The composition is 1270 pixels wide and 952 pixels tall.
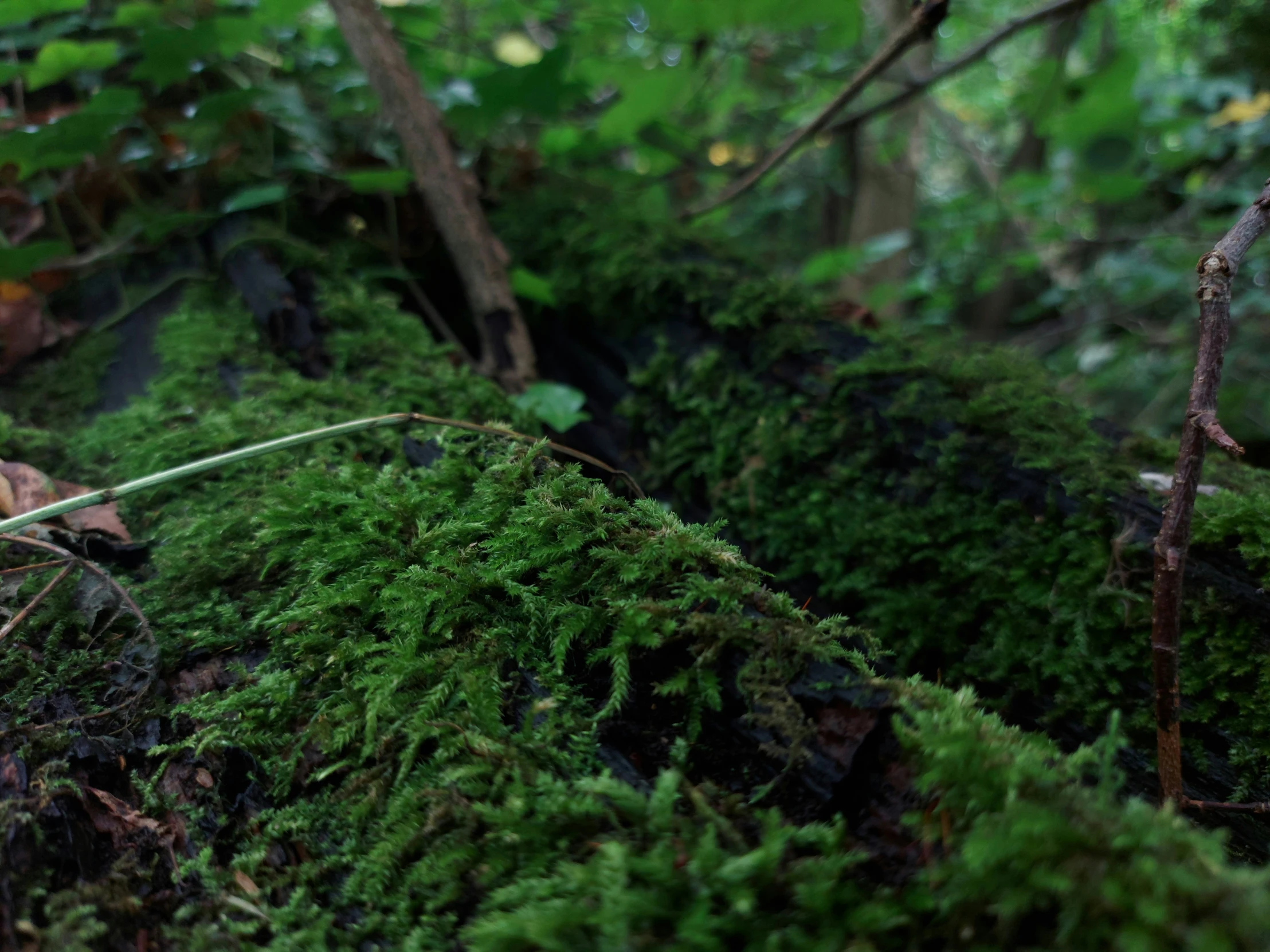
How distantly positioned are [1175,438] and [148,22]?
13.6ft

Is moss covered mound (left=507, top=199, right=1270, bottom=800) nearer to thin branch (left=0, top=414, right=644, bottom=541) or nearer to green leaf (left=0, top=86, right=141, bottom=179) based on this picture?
thin branch (left=0, top=414, right=644, bottom=541)

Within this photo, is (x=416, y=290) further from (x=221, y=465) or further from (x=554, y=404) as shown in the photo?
(x=221, y=465)

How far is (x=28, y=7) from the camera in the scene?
2.53 metres

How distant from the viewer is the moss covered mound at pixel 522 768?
0.81 m

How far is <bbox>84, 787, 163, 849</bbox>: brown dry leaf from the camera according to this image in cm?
110

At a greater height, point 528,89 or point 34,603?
point 528,89

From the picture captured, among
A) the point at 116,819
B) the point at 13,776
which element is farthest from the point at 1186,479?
the point at 13,776

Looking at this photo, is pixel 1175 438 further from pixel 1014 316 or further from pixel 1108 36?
pixel 1108 36

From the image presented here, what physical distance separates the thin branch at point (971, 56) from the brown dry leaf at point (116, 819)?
12.1 ft

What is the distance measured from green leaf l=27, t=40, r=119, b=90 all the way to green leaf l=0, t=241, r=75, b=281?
25.8 inches

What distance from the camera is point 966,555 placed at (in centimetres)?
200

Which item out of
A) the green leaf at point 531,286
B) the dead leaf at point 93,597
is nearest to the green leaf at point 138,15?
the green leaf at point 531,286

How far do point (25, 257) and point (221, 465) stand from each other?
1.51 metres

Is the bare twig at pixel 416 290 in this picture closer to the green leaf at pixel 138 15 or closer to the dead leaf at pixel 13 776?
the green leaf at pixel 138 15
